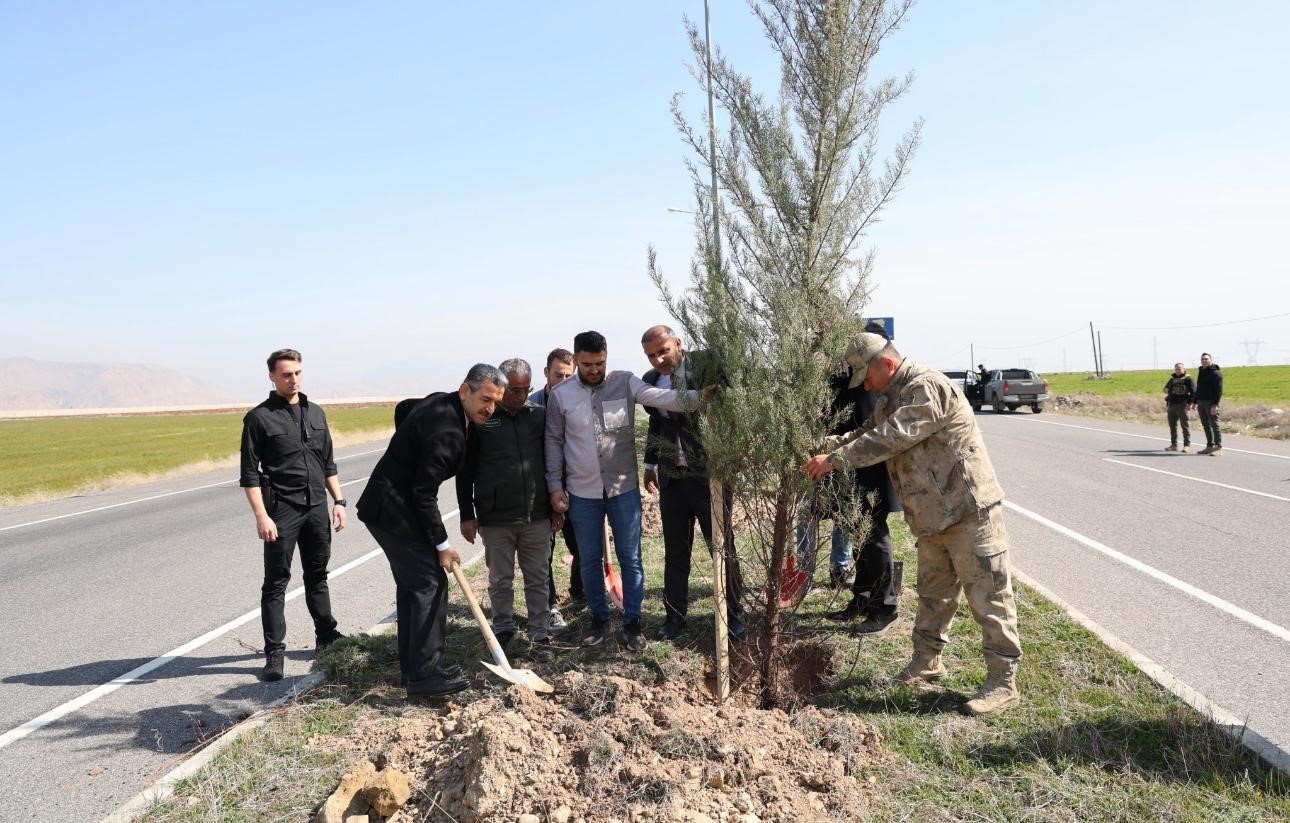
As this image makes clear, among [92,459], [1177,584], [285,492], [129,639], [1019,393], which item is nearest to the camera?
[285,492]

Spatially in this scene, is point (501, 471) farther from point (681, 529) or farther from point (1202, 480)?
point (1202, 480)

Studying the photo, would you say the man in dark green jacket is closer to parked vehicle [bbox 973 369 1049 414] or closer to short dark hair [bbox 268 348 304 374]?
short dark hair [bbox 268 348 304 374]

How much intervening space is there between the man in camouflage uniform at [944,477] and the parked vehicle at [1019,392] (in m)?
30.9

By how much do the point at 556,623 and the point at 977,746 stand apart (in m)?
2.99

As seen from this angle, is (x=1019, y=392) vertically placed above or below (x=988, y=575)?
above

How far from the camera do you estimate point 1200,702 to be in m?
4.18

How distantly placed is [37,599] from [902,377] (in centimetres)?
800

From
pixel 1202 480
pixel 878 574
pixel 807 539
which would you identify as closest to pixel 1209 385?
pixel 1202 480

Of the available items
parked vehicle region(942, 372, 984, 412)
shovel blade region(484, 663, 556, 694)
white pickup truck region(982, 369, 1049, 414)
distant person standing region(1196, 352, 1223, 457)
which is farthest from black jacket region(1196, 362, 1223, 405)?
parked vehicle region(942, 372, 984, 412)

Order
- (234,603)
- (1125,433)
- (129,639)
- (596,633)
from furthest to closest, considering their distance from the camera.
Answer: (1125,433) → (234,603) → (129,639) → (596,633)

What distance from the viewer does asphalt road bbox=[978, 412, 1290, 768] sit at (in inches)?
193

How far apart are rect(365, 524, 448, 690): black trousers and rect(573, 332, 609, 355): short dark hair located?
1.53 meters

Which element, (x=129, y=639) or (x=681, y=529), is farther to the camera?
(x=129, y=639)

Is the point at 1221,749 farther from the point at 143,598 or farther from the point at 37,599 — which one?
the point at 37,599
